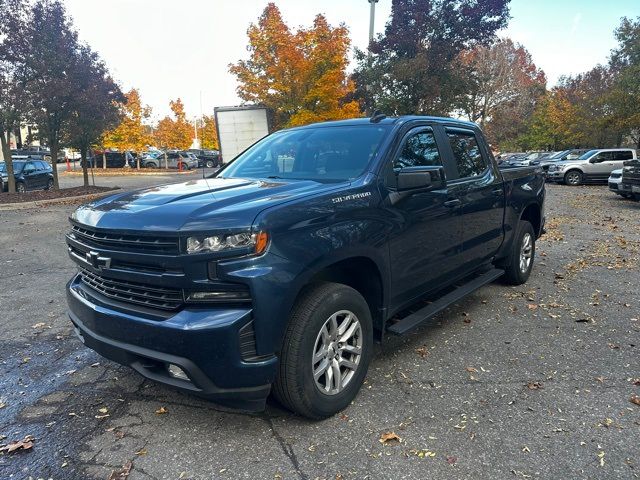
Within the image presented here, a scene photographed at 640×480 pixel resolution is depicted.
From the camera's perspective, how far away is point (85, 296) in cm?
304

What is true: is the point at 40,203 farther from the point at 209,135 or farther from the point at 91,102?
the point at 209,135

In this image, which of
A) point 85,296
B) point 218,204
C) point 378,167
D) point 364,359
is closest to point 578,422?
point 364,359

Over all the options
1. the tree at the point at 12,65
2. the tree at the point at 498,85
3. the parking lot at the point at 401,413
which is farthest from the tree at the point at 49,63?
the tree at the point at 498,85

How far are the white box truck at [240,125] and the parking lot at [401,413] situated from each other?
12357mm

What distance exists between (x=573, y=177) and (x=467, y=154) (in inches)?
848

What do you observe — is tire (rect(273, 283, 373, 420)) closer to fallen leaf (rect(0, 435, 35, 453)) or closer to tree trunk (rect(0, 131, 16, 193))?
fallen leaf (rect(0, 435, 35, 453))

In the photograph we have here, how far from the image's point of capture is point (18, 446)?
9.03 feet

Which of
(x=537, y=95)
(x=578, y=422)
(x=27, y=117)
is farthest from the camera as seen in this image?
(x=537, y=95)

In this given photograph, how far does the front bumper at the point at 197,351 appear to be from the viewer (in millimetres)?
2426

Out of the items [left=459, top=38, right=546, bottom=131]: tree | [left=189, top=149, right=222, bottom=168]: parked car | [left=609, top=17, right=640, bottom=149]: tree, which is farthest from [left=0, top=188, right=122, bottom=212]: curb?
[left=459, top=38, right=546, bottom=131]: tree

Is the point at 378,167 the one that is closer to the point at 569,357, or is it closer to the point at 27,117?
the point at 569,357

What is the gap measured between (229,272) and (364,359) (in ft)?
4.09

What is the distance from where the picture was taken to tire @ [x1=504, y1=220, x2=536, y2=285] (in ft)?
18.1

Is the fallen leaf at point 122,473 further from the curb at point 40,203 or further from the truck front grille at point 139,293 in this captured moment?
the curb at point 40,203
